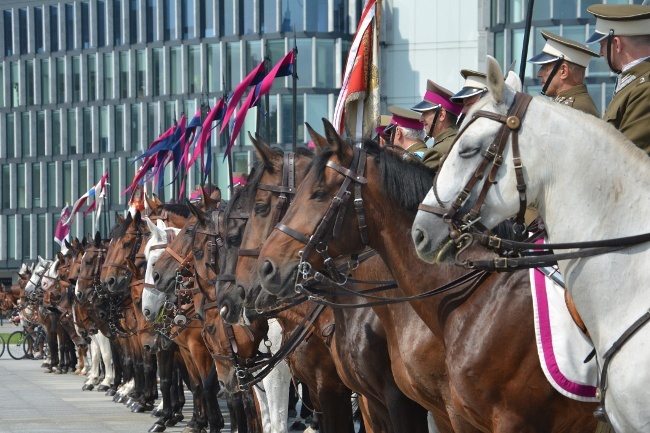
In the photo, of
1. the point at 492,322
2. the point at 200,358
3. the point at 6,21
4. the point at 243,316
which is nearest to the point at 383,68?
the point at 6,21

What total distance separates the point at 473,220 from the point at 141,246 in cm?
1338

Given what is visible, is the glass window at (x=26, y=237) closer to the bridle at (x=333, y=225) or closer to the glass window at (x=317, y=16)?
the glass window at (x=317, y=16)

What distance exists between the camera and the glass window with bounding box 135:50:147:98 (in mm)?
66750

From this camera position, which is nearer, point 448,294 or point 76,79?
point 448,294

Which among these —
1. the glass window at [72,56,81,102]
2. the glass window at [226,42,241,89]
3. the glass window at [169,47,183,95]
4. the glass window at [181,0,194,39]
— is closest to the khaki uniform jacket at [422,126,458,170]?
the glass window at [226,42,241,89]

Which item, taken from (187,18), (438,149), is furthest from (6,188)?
(438,149)

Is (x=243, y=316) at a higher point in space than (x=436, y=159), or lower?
lower

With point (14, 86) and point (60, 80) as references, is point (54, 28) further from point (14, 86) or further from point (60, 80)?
point (14, 86)

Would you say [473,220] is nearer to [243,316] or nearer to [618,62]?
[618,62]

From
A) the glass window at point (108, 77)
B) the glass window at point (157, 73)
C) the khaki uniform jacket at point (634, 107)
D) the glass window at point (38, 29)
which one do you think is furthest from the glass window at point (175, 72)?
the khaki uniform jacket at point (634, 107)

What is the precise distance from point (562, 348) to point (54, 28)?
225 ft

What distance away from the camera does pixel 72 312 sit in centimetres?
2609

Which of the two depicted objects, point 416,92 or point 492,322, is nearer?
point 492,322

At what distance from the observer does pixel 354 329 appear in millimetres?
8844
